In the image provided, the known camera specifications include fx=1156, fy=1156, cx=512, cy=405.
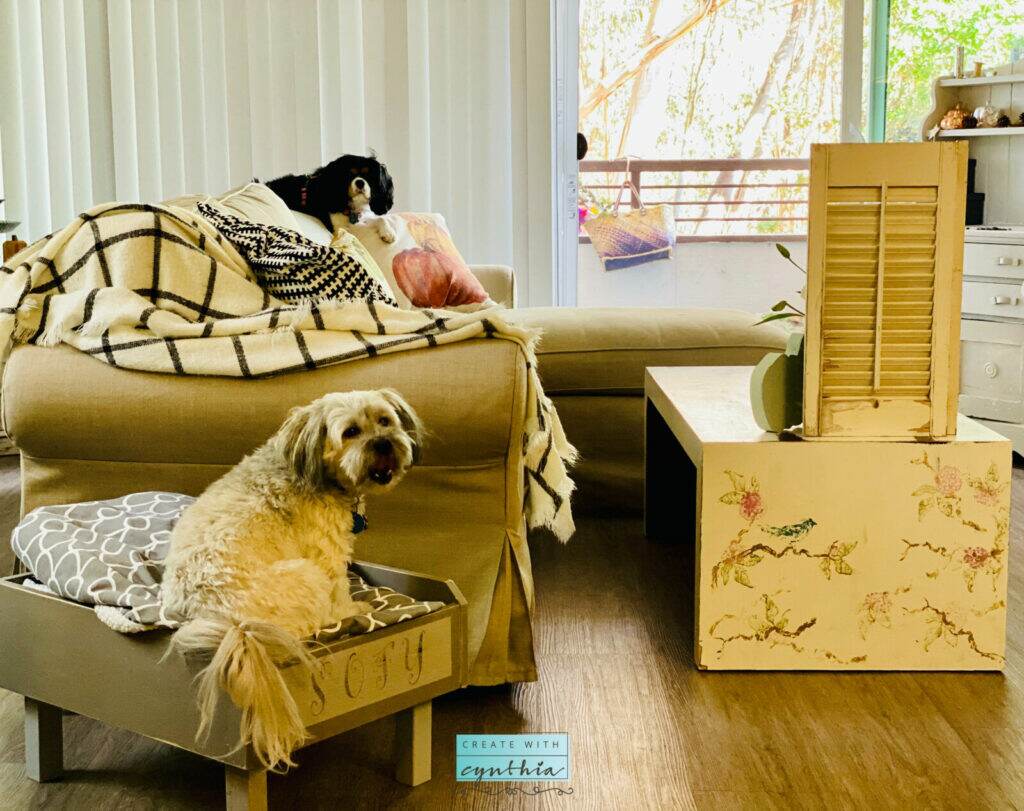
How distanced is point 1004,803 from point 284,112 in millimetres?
3707

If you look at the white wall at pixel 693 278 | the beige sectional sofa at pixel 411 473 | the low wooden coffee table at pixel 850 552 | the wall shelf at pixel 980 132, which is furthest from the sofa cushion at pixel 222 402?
the white wall at pixel 693 278

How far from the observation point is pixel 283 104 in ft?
14.6

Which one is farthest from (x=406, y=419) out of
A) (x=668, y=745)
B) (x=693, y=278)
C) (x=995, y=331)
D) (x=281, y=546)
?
(x=693, y=278)

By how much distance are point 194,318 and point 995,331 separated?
9.14ft

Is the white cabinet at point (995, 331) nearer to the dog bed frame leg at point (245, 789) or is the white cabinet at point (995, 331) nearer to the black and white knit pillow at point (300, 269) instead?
the black and white knit pillow at point (300, 269)

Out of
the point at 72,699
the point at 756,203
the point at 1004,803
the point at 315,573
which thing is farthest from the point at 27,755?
the point at 756,203

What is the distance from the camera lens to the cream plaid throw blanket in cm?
175

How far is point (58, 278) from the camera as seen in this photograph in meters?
1.90

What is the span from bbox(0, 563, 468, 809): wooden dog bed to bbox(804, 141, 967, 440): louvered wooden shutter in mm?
740

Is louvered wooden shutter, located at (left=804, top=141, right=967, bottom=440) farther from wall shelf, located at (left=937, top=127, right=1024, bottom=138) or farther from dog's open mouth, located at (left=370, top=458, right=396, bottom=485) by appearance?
wall shelf, located at (left=937, top=127, right=1024, bottom=138)

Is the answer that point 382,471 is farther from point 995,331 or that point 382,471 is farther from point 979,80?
point 979,80

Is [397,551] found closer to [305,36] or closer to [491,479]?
[491,479]

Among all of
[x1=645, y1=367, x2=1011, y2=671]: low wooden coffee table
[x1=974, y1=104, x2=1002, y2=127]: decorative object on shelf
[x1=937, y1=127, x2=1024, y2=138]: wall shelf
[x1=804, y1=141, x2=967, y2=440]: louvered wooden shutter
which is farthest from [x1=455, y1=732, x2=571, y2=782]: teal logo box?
[x1=974, y1=104, x2=1002, y2=127]: decorative object on shelf

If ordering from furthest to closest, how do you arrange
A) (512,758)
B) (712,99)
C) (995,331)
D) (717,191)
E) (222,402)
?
(717,191) → (712,99) → (995,331) → (222,402) → (512,758)
